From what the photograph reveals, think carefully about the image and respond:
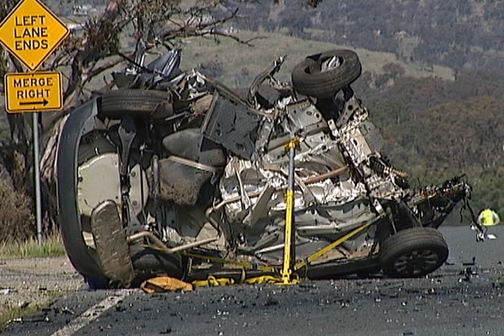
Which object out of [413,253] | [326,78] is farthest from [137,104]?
[413,253]

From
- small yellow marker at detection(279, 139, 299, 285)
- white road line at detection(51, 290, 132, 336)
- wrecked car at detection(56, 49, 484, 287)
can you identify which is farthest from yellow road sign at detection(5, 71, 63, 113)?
white road line at detection(51, 290, 132, 336)

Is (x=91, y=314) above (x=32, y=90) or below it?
below

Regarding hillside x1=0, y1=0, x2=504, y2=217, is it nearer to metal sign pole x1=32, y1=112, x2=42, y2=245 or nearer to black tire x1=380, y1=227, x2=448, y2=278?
black tire x1=380, y1=227, x2=448, y2=278

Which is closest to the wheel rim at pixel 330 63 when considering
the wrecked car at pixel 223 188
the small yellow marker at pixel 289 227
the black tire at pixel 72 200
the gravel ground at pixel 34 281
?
the wrecked car at pixel 223 188

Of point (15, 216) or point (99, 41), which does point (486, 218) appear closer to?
point (15, 216)

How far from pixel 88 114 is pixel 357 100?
2341mm

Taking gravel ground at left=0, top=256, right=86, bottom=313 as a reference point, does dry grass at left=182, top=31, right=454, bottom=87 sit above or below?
above

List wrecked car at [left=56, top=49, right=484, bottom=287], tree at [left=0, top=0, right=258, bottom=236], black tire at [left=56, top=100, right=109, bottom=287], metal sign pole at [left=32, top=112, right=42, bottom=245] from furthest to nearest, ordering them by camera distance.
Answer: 1. tree at [left=0, top=0, right=258, bottom=236]
2. metal sign pole at [left=32, top=112, right=42, bottom=245]
3. wrecked car at [left=56, top=49, right=484, bottom=287]
4. black tire at [left=56, top=100, right=109, bottom=287]

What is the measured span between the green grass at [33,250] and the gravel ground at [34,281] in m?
Answer: 0.97

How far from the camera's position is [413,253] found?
1103 cm

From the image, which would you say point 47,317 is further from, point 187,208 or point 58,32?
point 58,32

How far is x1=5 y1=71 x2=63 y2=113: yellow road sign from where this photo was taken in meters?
15.9

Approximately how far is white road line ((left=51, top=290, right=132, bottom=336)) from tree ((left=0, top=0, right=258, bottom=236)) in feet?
49.8

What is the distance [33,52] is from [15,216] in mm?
7181
